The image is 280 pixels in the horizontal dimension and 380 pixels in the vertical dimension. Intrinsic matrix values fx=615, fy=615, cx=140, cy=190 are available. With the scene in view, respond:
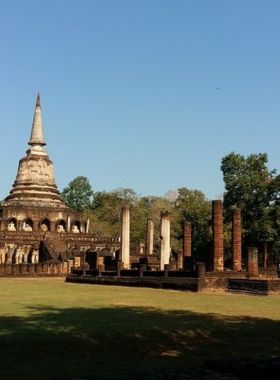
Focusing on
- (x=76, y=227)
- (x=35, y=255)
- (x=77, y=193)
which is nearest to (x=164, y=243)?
(x=35, y=255)

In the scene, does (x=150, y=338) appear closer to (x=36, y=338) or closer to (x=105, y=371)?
(x=36, y=338)

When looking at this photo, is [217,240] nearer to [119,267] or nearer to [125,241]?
[119,267]

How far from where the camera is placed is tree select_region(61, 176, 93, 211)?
83938 mm

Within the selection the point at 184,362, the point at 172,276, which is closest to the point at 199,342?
the point at 184,362

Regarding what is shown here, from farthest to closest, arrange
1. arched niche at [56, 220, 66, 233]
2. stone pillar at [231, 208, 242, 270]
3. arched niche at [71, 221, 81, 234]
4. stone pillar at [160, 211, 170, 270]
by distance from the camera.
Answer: arched niche at [71, 221, 81, 234]
arched niche at [56, 220, 66, 233]
stone pillar at [160, 211, 170, 270]
stone pillar at [231, 208, 242, 270]

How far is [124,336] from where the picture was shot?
375 inches

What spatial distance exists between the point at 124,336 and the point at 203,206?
165ft

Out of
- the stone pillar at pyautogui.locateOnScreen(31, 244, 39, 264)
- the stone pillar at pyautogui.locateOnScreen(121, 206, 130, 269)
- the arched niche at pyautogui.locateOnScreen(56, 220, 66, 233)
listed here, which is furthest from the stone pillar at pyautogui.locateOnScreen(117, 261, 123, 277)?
the arched niche at pyautogui.locateOnScreen(56, 220, 66, 233)

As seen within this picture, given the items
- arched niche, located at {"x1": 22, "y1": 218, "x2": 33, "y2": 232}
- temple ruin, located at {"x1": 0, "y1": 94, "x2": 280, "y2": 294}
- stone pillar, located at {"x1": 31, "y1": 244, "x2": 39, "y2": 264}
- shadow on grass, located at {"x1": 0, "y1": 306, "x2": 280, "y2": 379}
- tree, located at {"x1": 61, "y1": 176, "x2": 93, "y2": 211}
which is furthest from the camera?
tree, located at {"x1": 61, "y1": 176, "x2": 93, "y2": 211}

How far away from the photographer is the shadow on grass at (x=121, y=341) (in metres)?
7.22

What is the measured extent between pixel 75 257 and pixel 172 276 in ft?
52.3

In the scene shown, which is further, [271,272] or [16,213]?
[16,213]

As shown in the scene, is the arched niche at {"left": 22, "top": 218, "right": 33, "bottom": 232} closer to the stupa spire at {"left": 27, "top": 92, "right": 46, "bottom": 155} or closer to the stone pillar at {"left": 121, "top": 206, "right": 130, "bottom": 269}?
the stupa spire at {"left": 27, "top": 92, "right": 46, "bottom": 155}

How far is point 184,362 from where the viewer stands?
7.49 meters
